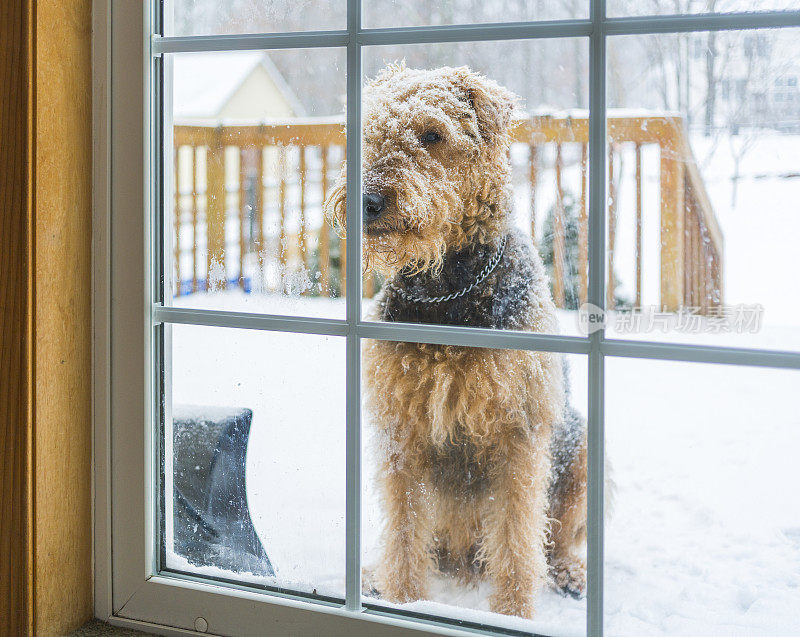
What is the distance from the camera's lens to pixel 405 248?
1.05m

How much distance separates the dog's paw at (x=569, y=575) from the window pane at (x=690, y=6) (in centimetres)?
72

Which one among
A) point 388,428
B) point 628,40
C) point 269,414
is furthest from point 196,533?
point 628,40

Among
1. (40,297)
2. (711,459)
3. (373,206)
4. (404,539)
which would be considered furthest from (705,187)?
(40,297)

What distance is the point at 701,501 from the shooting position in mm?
925

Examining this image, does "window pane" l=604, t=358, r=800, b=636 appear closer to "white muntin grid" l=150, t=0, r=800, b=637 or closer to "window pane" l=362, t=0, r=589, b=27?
"white muntin grid" l=150, t=0, r=800, b=637

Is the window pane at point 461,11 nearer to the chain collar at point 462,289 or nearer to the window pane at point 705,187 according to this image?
the window pane at point 705,187

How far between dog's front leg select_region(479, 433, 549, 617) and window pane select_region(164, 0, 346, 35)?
0.68 m

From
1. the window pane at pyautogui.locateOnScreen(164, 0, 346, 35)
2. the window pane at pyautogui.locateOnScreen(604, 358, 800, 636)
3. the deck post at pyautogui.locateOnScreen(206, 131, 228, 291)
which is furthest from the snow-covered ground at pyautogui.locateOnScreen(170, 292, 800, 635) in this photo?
the window pane at pyautogui.locateOnScreen(164, 0, 346, 35)

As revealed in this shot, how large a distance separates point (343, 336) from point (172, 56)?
538mm

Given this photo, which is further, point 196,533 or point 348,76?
point 196,533

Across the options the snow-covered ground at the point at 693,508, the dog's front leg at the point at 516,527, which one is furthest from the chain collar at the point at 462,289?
the dog's front leg at the point at 516,527

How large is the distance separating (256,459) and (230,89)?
A: 59 cm

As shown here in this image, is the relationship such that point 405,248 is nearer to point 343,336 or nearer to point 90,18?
point 343,336

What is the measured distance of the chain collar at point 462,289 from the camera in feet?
3.34
